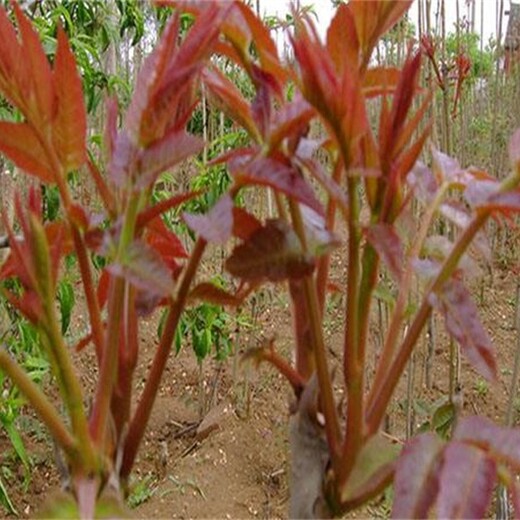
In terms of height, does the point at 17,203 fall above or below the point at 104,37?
below

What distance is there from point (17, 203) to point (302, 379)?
151 millimetres

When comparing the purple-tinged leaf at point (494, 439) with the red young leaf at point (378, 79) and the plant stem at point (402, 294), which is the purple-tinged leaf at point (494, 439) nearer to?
the plant stem at point (402, 294)

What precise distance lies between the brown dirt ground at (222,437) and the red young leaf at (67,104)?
160cm

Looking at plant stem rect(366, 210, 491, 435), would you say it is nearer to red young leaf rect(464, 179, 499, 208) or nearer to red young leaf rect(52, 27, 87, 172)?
red young leaf rect(464, 179, 499, 208)

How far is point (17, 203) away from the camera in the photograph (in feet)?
1.12

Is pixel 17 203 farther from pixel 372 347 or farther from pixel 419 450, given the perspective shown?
pixel 372 347

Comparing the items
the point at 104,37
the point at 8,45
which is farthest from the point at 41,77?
the point at 104,37

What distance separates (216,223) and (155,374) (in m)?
0.08

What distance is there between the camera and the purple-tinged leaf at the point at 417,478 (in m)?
0.28

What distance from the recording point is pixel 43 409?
1.02ft

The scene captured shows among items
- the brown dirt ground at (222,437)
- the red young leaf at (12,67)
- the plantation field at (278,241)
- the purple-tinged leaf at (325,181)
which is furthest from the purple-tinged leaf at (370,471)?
the brown dirt ground at (222,437)

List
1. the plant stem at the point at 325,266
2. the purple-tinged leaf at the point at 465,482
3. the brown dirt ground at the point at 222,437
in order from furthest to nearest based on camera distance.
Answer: the brown dirt ground at the point at 222,437 → the plant stem at the point at 325,266 → the purple-tinged leaf at the point at 465,482

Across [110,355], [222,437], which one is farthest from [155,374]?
[222,437]

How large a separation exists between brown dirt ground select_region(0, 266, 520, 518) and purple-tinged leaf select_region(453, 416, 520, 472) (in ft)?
5.30
